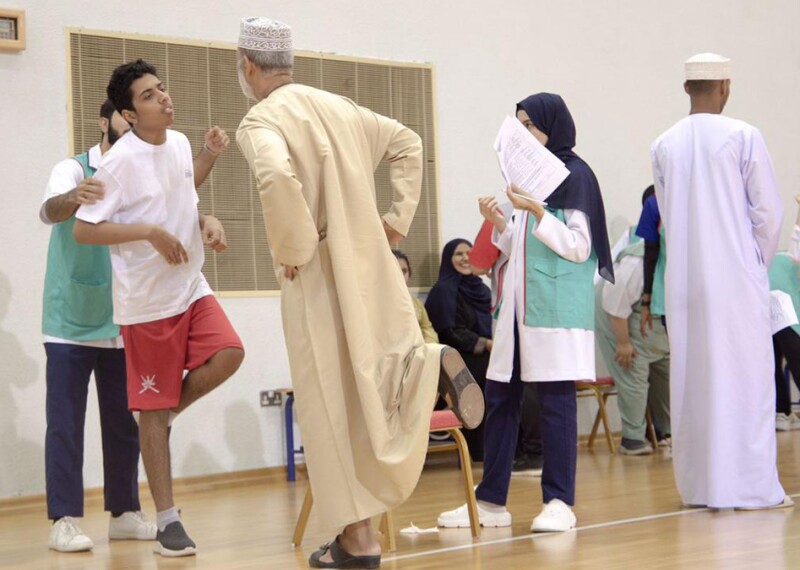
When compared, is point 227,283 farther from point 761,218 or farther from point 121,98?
point 761,218

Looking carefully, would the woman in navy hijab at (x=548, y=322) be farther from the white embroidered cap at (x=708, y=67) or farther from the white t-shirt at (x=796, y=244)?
the white t-shirt at (x=796, y=244)

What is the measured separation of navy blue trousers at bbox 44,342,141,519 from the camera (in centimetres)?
413

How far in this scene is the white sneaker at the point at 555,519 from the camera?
3816 millimetres

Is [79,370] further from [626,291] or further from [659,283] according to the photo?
[626,291]

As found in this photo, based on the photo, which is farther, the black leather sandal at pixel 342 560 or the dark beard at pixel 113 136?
the dark beard at pixel 113 136

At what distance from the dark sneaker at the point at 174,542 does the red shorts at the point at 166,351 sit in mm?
406

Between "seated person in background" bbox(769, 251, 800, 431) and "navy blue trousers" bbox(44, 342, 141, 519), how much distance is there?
131 inches

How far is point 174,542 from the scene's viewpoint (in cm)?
372

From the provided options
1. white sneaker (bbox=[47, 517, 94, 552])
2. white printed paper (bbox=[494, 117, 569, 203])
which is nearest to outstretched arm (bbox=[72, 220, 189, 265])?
white sneaker (bbox=[47, 517, 94, 552])

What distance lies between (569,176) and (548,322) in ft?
1.75

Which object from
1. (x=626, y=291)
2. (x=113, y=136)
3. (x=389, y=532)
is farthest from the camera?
(x=626, y=291)

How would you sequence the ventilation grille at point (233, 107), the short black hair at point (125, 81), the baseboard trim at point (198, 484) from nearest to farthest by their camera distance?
the short black hair at point (125, 81), the baseboard trim at point (198, 484), the ventilation grille at point (233, 107)

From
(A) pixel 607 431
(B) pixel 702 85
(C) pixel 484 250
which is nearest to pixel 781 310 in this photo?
(B) pixel 702 85

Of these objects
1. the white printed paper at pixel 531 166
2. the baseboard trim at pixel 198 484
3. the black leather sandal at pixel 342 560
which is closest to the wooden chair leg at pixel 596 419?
the baseboard trim at pixel 198 484
